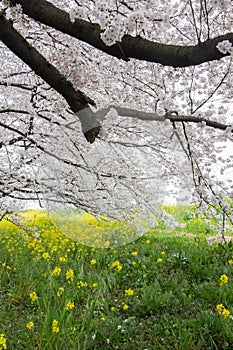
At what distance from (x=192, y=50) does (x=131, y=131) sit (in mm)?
2681

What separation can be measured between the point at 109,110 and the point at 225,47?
941mm

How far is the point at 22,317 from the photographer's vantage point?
3.84m

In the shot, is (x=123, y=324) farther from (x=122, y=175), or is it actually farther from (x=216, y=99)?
(x=216, y=99)

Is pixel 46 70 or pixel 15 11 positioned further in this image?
pixel 46 70

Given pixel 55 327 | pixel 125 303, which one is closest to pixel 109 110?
pixel 55 327

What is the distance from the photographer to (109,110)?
2.54 meters

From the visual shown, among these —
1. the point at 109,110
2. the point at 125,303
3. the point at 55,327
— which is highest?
the point at 109,110

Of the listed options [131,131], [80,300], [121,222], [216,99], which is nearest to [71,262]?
[121,222]

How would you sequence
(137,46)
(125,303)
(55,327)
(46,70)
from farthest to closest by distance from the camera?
(125,303), (55,327), (46,70), (137,46)

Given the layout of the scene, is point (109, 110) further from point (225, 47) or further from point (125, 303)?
point (125, 303)

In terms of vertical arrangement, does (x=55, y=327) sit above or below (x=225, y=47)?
below

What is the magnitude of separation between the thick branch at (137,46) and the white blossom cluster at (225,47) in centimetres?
5

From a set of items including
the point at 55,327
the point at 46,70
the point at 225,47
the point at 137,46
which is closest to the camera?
the point at 225,47

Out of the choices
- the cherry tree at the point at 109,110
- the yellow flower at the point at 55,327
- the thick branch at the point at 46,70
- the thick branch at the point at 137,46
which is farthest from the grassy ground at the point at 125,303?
the thick branch at the point at 137,46
